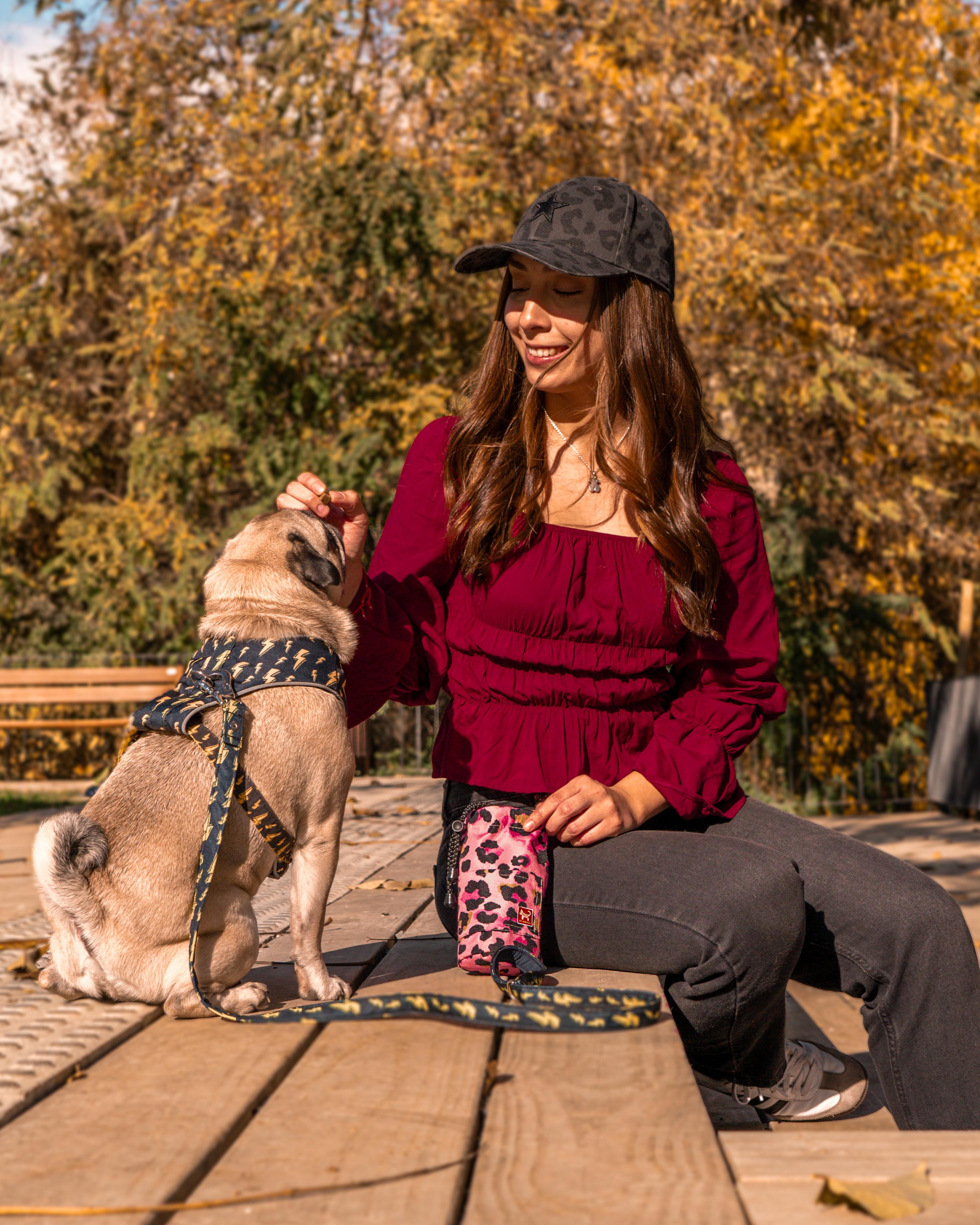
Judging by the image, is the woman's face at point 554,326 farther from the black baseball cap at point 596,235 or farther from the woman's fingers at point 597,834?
the woman's fingers at point 597,834

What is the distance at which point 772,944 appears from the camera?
2.50 metres

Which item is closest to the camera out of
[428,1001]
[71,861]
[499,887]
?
[428,1001]

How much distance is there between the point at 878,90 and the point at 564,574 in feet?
39.3

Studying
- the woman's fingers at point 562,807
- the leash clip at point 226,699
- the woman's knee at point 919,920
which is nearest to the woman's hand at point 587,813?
the woman's fingers at point 562,807

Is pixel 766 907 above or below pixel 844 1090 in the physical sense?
above

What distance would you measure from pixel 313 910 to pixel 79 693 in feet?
28.4

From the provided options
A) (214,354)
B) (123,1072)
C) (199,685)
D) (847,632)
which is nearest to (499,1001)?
(123,1072)

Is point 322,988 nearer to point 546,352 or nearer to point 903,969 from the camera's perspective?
point 903,969

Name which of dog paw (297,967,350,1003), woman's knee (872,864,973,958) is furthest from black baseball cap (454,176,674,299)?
dog paw (297,967,350,1003)

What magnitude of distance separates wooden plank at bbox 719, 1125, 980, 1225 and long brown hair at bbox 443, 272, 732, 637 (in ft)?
4.85

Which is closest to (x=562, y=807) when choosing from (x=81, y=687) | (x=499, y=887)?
(x=499, y=887)

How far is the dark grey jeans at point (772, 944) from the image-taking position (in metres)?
2.52

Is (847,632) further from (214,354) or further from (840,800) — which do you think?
(214,354)

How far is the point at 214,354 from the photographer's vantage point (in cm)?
1102
